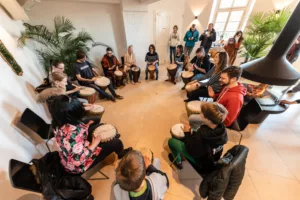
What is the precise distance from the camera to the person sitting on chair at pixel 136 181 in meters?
0.74

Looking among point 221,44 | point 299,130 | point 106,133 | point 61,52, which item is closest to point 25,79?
point 61,52

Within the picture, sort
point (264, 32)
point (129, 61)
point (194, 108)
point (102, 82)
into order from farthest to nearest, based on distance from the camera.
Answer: point (129, 61)
point (264, 32)
point (102, 82)
point (194, 108)

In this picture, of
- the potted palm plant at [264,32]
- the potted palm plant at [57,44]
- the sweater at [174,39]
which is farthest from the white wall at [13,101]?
the potted palm plant at [264,32]

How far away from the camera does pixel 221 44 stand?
4887mm

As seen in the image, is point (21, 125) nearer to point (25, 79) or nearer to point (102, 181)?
point (25, 79)

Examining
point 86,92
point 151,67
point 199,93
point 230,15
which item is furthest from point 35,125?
point 230,15

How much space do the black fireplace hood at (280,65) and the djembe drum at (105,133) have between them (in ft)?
6.25

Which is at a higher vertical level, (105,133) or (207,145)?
(207,145)

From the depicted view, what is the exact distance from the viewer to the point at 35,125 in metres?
1.65

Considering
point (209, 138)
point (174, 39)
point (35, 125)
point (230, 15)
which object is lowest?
point (35, 125)

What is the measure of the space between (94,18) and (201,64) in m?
3.17

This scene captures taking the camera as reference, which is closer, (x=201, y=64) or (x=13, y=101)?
(x=13, y=101)

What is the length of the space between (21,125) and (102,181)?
3.93ft

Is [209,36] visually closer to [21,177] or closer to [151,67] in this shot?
[151,67]
